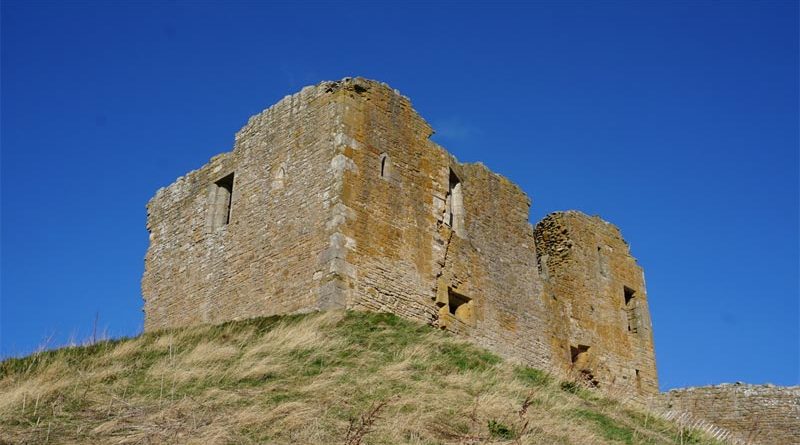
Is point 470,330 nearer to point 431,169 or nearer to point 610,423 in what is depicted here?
point 431,169

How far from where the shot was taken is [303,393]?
10.4 meters

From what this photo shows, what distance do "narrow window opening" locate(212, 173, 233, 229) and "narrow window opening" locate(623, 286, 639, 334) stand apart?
9366 mm

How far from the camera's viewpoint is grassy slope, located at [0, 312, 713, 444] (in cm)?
909

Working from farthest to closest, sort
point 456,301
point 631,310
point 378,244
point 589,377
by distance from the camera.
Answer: point 631,310
point 589,377
point 456,301
point 378,244

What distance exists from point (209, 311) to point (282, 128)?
3.55 m

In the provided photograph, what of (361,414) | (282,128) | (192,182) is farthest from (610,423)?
(192,182)

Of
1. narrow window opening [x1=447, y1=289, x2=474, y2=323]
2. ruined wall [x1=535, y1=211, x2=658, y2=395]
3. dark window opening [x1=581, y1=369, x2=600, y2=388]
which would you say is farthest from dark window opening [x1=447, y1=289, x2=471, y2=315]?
dark window opening [x1=581, y1=369, x2=600, y2=388]

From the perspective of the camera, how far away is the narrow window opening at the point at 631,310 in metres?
21.0

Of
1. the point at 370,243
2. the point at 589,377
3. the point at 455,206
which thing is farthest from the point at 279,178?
the point at 589,377

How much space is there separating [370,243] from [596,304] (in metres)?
7.16

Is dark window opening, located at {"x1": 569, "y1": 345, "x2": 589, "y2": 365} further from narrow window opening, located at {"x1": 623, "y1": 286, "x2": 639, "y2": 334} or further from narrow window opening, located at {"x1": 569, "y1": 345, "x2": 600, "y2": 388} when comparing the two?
narrow window opening, located at {"x1": 623, "y1": 286, "x2": 639, "y2": 334}

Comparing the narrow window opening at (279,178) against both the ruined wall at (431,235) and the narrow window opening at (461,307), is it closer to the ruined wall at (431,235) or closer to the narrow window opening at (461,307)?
the ruined wall at (431,235)

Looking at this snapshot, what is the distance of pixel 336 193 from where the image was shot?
14.9 meters

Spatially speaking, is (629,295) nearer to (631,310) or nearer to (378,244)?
(631,310)
